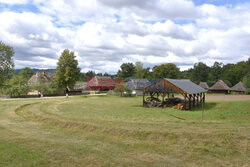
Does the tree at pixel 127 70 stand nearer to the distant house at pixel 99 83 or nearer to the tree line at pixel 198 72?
the tree line at pixel 198 72

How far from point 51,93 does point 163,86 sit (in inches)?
1126

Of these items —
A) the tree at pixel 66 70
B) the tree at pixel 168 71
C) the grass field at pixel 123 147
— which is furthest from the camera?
the tree at pixel 168 71

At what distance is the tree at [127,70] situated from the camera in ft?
319

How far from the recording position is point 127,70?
97.8m

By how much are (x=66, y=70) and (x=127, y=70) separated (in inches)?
2236

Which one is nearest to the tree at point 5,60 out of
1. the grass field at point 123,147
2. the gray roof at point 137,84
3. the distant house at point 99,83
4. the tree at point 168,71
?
the grass field at point 123,147

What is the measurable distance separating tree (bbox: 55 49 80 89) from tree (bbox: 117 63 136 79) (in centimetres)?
5304

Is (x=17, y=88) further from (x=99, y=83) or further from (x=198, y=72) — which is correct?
(x=198, y=72)

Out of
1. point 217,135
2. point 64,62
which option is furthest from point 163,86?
point 64,62

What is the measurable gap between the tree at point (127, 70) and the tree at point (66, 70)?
53.0m

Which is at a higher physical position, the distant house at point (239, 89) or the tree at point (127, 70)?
the tree at point (127, 70)

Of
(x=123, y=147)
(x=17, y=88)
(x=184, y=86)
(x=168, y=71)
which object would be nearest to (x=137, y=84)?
(x=168, y=71)

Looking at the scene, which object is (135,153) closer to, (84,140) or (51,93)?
(84,140)

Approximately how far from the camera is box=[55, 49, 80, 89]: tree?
1715 inches
